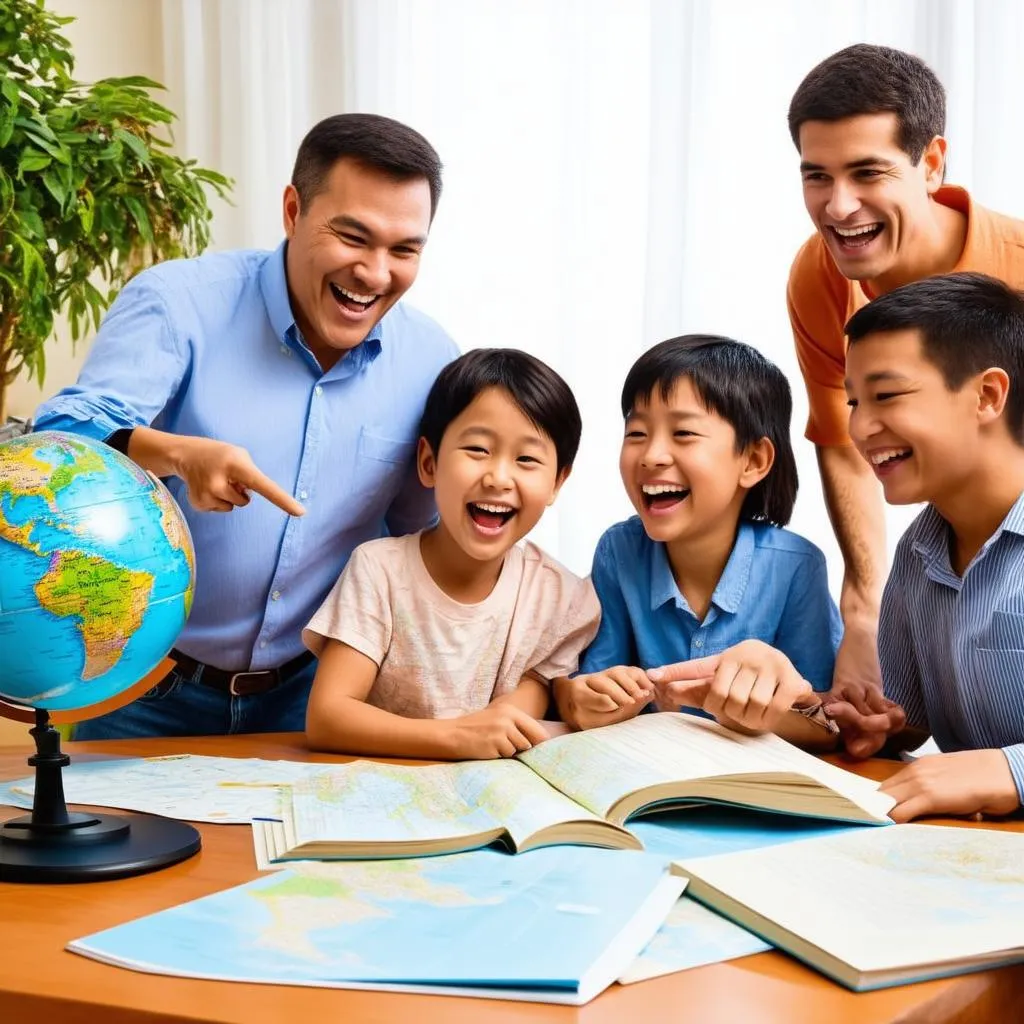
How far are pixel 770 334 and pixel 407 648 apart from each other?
1602mm

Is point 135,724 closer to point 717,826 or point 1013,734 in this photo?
point 717,826

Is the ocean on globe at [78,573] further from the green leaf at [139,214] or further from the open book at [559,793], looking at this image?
the green leaf at [139,214]

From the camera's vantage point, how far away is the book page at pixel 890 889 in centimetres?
87

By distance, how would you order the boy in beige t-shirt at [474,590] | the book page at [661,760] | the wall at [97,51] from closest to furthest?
the book page at [661,760], the boy in beige t-shirt at [474,590], the wall at [97,51]

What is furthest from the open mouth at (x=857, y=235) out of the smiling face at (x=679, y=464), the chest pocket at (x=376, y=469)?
the chest pocket at (x=376, y=469)

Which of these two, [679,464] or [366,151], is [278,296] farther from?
[679,464]

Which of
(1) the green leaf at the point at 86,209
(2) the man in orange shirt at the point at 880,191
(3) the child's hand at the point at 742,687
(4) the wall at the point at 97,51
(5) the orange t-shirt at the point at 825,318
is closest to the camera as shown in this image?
Answer: (3) the child's hand at the point at 742,687

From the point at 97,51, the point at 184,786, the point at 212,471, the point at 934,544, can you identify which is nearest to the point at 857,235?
the point at 934,544

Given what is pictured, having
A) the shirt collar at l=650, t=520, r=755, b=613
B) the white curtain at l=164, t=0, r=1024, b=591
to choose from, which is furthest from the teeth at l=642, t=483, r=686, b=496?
the white curtain at l=164, t=0, r=1024, b=591

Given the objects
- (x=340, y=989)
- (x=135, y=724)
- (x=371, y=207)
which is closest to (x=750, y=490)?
(x=371, y=207)

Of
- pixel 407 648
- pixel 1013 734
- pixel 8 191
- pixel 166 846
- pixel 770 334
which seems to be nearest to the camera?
pixel 166 846

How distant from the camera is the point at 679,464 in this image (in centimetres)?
181

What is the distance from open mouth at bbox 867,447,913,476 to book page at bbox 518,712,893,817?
383 millimetres

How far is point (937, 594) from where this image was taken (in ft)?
5.16
